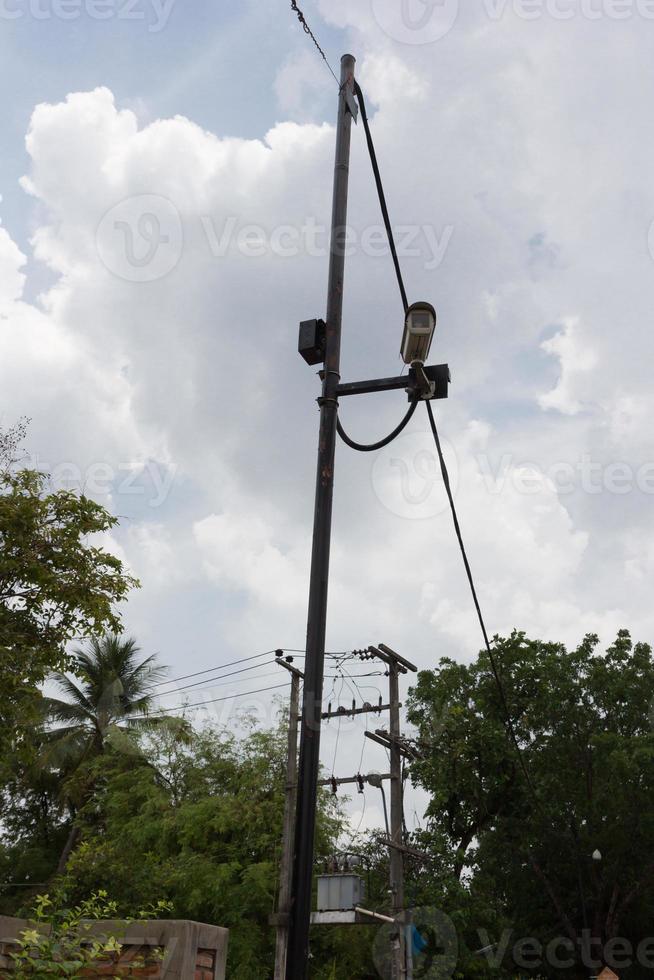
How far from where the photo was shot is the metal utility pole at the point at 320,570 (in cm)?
411

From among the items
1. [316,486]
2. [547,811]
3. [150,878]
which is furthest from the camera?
[547,811]

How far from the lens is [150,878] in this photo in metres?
23.5

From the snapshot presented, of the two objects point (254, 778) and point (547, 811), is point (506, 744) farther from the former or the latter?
point (254, 778)

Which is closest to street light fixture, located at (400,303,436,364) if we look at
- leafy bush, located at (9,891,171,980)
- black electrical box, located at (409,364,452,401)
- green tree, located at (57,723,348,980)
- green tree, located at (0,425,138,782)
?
black electrical box, located at (409,364,452,401)

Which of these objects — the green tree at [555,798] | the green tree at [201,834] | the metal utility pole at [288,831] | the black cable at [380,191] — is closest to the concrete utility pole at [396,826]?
the metal utility pole at [288,831]

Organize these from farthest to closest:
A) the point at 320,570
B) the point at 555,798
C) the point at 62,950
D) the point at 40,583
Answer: the point at 555,798 → the point at 40,583 → the point at 320,570 → the point at 62,950

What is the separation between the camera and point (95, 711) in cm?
3253

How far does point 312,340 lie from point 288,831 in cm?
1418

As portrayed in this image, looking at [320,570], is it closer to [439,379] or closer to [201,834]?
[439,379]

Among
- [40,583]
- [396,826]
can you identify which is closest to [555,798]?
[396,826]

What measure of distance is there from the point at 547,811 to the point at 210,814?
468 inches

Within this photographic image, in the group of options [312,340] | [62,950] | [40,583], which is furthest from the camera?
[40,583]

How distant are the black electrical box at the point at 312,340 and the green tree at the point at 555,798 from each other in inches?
965

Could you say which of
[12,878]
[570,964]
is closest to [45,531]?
[12,878]
